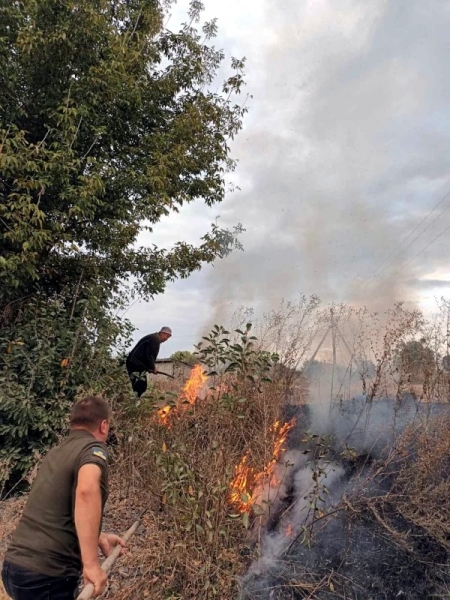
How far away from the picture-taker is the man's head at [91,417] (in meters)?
2.40

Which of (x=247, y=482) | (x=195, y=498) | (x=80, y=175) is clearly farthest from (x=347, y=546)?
(x=80, y=175)

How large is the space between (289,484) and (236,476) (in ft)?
4.89

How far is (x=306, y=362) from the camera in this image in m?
5.94

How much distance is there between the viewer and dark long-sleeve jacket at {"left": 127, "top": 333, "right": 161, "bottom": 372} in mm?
6988

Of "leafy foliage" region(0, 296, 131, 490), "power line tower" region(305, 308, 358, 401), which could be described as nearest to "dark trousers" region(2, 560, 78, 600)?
"leafy foliage" region(0, 296, 131, 490)

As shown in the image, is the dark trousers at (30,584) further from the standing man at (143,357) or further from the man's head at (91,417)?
the standing man at (143,357)

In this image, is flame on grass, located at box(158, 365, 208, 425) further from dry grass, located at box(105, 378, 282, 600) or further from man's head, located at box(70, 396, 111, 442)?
man's head, located at box(70, 396, 111, 442)

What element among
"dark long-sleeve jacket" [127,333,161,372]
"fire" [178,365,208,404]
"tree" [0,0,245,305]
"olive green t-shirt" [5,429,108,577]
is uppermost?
"tree" [0,0,245,305]

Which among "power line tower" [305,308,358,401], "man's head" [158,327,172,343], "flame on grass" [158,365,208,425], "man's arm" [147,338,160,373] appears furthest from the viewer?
"man's head" [158,327,172,343]

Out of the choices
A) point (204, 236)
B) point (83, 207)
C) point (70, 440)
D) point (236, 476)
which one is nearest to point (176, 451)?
point (236, 476)

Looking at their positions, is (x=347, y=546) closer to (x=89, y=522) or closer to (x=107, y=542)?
(x=107, y=542)

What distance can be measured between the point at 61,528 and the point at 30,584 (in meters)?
0.29

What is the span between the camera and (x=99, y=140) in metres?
6.69

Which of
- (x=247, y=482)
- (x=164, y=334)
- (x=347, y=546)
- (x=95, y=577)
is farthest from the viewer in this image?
(x=164, y=334)
